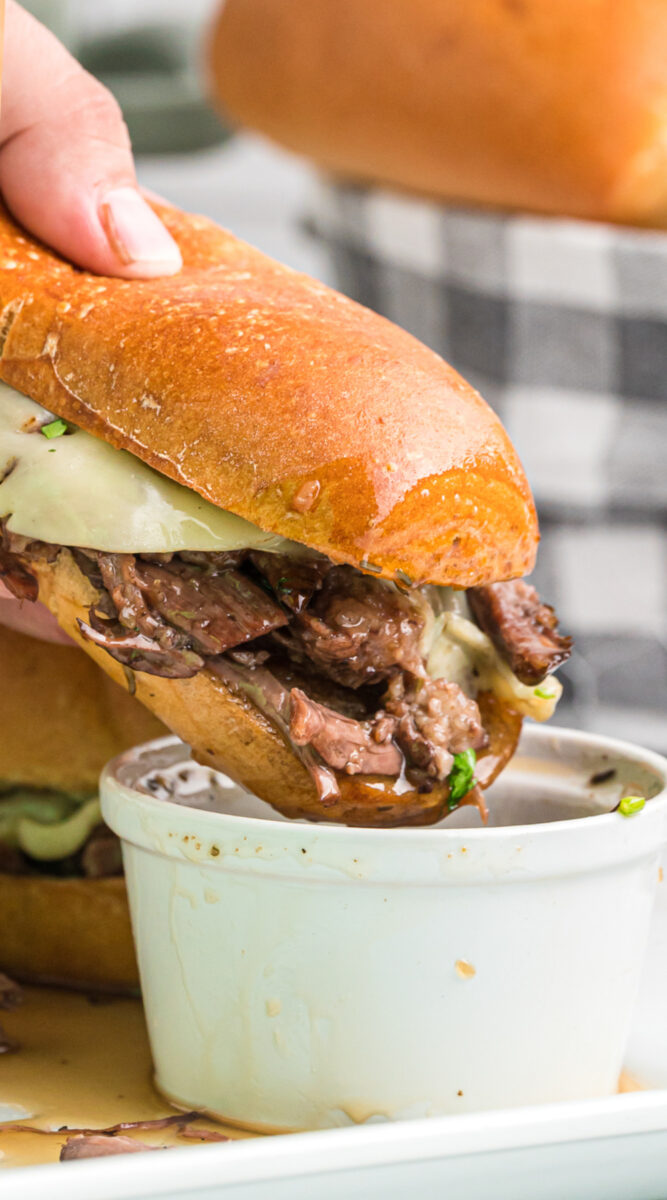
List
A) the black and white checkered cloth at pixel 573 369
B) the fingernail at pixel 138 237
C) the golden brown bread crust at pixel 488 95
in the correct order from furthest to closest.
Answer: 1. the black and white checkered cloth at pixel 573 369
2. the golden brown bread crust at pixel 488 95
3. the fingernail at pixel 138 237

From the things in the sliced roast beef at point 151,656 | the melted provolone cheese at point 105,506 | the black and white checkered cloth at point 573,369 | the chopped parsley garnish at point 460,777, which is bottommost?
the black and white checkered cloth at point 573,369

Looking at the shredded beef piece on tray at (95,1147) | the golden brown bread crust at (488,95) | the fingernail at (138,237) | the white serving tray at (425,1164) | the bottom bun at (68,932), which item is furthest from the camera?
the golden brown bread crust at (488,95)

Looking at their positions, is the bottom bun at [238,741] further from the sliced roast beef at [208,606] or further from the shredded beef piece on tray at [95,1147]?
the shredded beef piece on tray at [95,1147]

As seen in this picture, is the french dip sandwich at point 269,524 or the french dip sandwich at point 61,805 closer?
the french dip sandwich at point 269,524

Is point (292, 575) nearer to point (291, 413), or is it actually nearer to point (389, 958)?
point (291, 413)

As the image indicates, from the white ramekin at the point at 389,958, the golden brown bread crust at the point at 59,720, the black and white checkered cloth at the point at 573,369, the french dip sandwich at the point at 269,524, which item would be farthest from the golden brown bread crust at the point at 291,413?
the black and white checkered cloth at the point at 573,369

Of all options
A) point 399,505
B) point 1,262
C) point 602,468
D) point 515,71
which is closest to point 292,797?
point 399,505

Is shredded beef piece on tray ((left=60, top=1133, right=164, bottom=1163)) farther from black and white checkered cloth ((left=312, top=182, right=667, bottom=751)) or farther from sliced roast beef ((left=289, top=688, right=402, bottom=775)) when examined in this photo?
black and white checkered cloth ((left=312, top=182, right=667, bottom=751))
